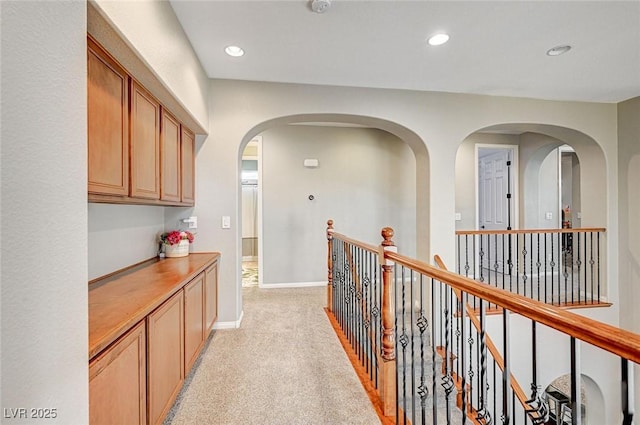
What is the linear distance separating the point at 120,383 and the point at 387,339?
147cm

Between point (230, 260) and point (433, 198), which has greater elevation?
point (433, 198)

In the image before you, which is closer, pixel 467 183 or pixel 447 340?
pixel 447 340

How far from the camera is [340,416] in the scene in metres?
1.85

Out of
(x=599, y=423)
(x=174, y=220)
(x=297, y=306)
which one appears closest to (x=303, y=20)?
(x=174, y=220)

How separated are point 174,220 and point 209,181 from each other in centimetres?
54

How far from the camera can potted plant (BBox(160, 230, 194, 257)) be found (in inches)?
112

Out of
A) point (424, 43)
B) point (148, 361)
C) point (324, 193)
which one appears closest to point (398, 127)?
point (424, 43)

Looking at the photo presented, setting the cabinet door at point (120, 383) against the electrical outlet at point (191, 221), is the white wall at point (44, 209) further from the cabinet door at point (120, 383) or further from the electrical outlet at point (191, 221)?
the electrical outlet at point (191, 221)

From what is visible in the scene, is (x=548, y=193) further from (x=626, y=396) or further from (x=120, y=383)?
(x=120, y=383)

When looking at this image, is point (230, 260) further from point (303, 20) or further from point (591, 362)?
point (591, 362)

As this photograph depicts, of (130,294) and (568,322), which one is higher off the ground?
(568,322)

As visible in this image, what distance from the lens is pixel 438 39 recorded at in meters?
2.46

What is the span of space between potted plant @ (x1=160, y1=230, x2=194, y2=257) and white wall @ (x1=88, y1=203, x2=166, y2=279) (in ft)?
0.30

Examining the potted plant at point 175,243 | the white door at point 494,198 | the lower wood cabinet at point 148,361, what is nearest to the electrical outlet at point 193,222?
the potted plant at point 175,243
